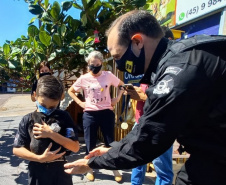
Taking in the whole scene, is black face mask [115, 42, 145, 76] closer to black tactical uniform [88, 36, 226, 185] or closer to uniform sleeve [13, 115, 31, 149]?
black tactical uniform [88, 36, 226, 185]

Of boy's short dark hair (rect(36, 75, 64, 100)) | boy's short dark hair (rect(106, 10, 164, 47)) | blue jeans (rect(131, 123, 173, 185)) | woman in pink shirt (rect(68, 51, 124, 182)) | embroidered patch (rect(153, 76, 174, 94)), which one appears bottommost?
blue jeans (rect(131, 123, 173, 185))

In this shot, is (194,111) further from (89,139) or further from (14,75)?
(14,75)

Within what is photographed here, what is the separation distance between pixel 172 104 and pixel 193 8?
3.12 m

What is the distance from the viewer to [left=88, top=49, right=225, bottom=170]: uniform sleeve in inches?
34.4

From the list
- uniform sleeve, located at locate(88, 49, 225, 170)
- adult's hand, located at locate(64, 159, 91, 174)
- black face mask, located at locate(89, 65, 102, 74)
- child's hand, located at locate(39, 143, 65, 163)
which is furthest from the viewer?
black face mask, located at locate(89, 65, 102, 74)

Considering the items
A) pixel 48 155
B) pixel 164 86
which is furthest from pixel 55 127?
pixel 164 86

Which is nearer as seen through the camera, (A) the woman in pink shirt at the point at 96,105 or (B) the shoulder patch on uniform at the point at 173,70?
(B) the shoulder patch on uniform at the point at 173,70

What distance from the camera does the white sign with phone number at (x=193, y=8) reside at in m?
3.00

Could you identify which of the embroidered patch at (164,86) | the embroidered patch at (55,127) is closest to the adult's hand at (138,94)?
the embroidered patch at (55,127)

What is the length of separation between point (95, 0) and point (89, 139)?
220 centimetres

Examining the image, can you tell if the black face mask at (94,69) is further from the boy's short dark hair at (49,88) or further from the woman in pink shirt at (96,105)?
the boy's short dark hair at (49,88)

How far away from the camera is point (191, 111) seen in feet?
2.99

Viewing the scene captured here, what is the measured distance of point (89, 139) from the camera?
3182 mm

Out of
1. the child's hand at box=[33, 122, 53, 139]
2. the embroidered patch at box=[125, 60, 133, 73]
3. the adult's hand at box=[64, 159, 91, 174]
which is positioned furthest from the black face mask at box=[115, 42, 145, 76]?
the child's hand at box=[33, 122, 53, 139]
